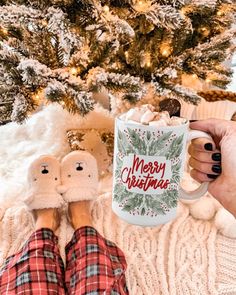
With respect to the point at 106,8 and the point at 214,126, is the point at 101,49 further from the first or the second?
the point at 214,126

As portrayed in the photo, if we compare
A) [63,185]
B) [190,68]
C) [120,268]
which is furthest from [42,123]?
[120,268]

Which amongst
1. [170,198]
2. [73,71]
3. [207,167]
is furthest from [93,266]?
[73,71]

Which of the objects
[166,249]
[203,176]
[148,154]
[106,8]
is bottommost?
[166,249]

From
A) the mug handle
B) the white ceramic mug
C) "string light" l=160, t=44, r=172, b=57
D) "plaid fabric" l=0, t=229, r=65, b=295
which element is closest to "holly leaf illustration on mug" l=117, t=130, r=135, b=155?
the white ceramic mug

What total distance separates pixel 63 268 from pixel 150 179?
25 centimetres

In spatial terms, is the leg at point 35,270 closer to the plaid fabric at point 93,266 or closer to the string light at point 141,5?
the plaid fabric at point 93,266

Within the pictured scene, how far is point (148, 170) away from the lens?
54cm

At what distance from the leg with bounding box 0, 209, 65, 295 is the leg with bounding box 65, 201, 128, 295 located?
25 millimetres

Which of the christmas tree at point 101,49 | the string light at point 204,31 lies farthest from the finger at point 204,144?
the string light at point 204,31

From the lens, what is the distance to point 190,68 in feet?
2.91

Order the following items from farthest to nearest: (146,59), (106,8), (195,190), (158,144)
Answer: (146,59), (106,8), (195,190), (158,144)

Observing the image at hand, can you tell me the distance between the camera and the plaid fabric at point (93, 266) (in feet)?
1.83

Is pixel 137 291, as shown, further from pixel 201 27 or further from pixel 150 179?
pixel 201 27

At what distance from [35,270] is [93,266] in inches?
3.8
